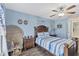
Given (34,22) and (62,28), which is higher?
(34,22)

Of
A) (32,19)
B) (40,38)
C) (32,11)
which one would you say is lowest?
(40,38)

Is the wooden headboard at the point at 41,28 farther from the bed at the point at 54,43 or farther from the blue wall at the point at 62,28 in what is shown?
the blue wall at the point at 62,28

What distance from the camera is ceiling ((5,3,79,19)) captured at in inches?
70.0

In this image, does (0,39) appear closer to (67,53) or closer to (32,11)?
(32,11)

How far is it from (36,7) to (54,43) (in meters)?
0.64

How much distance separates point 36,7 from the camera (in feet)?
5.96

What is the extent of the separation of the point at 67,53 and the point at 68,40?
0.21 meters

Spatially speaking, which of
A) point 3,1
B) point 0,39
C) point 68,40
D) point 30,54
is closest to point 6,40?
point 0,39

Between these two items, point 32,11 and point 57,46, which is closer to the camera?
point 57,46

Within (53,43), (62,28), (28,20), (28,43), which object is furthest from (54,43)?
(28,20)

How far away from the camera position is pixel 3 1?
177cm

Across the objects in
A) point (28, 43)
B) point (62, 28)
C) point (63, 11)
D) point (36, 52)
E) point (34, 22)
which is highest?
point (63, 11)

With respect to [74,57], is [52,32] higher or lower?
higher

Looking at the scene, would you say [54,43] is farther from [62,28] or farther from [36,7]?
[36,7]
